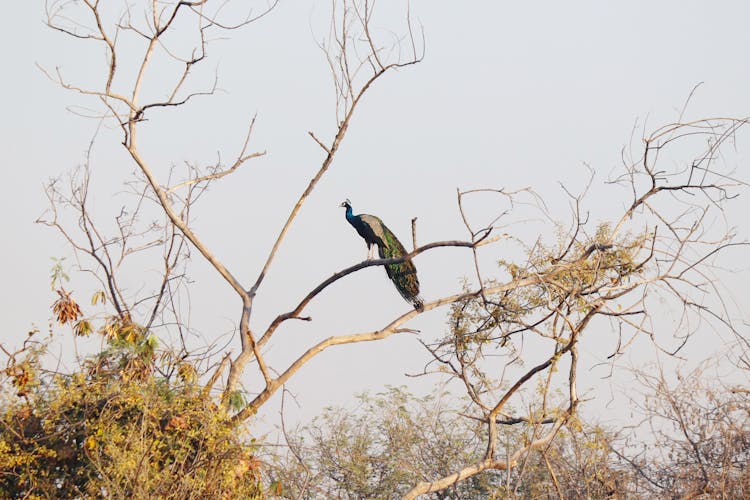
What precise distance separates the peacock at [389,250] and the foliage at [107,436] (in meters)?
2.55

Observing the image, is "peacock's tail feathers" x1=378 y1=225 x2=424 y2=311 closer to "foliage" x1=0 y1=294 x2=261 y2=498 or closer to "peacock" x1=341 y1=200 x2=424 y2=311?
"peacock" x1=341 y1=200 x2=424 y2=311

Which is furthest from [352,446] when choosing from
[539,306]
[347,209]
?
[539,306]

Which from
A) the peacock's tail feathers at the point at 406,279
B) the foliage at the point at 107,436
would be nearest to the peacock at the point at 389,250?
the peacock's tail feathers at the point at 406,279

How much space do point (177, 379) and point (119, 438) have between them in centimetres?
88

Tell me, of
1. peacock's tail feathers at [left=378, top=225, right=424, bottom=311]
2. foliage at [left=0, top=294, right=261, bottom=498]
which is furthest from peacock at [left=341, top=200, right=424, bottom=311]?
foliage at [left=0, top=294, right=261, bottom=498]

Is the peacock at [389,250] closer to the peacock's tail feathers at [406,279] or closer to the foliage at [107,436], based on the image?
the peacock's tail feathers at [406,279]

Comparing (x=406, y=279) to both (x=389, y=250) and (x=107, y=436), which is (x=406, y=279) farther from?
(x=107, y=436)

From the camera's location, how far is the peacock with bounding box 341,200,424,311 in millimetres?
8867

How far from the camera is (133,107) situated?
7926 millimetres

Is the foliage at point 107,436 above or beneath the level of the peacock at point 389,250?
beneath

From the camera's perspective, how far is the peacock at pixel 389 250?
8.87 meters

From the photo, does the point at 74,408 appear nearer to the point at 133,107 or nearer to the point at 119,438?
the point at 119,438

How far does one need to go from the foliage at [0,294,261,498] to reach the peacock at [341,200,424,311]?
2.55m

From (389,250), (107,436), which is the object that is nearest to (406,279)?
(389,250)
